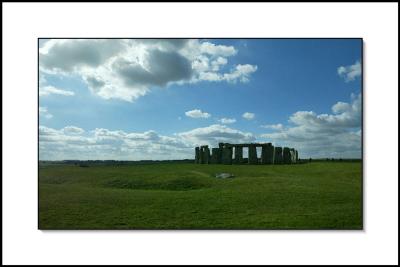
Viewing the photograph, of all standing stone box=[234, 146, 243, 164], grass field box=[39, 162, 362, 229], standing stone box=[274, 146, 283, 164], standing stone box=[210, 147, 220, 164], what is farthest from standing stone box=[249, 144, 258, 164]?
grass field box=[39, 162, 362, 229]

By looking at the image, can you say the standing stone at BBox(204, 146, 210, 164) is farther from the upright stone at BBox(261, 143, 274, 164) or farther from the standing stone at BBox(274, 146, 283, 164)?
the standing stone at BBox(274, 146, 283, 164)

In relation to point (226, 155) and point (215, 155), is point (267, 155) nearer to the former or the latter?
point (226, 155)

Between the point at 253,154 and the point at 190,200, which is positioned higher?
the point at 253,154

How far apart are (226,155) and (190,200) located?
180 inches

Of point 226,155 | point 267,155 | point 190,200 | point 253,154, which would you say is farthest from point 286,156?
point 190,200

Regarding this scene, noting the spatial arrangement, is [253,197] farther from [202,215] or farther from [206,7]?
[206,7]

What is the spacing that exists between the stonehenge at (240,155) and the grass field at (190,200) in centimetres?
163

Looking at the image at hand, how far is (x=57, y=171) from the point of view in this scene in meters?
6.60

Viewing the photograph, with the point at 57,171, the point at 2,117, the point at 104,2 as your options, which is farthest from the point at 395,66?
the point at 2,117

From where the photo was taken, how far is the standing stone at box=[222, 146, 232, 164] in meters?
11.0

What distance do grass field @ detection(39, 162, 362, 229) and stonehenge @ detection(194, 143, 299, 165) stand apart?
1634 millimetres

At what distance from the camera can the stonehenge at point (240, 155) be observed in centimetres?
1006

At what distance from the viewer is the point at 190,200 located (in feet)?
23.4

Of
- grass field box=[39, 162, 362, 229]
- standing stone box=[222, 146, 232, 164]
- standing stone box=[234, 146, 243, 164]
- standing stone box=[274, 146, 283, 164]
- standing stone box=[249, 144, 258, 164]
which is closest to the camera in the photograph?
grass field box=[39, 162, 362, 229]
